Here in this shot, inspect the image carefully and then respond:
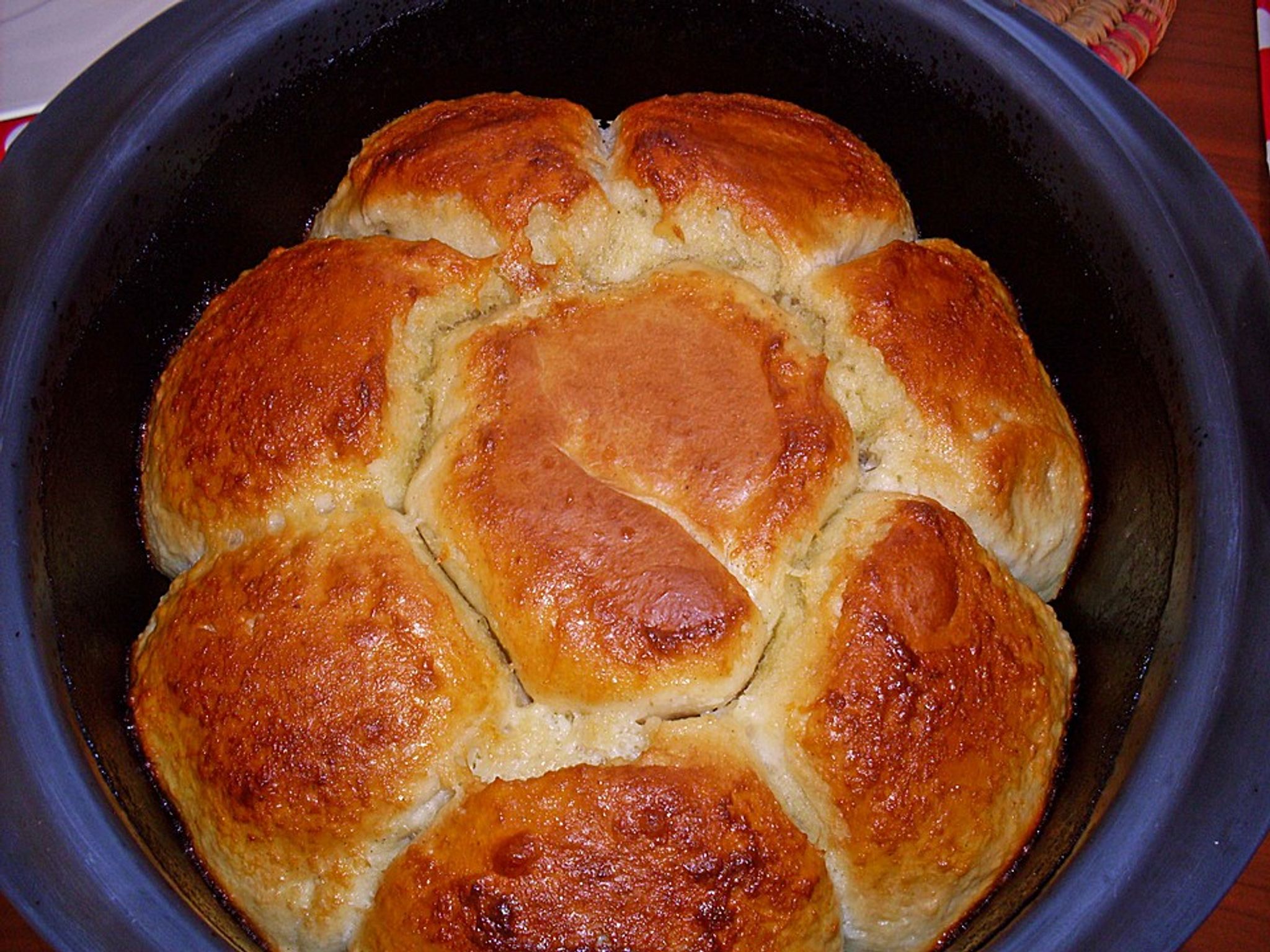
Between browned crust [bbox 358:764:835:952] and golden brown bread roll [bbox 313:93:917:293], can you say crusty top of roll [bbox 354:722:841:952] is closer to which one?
browned crust [bbox 358:764:835:952]

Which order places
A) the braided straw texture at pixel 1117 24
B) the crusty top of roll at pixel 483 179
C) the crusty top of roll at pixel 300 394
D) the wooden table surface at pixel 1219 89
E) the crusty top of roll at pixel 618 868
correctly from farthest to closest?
the wooden table surface at pixel 1219 89 < the braided straw texture at pixel 1117 24 < the crusty top of roll at pixel 483 179 < the crusty top of roll at pixel 300 394 < the crusty top of roll at pixel 618 868

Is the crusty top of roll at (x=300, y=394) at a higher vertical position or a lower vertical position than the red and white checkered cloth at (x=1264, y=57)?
higher

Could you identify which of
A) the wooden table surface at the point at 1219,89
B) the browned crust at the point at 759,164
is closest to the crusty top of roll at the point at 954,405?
the browned crust at the point at 759,164

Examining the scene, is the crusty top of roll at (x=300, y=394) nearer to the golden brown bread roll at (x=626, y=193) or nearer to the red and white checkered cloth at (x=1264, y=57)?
the golden brown bread roll at (x=626, y=193)

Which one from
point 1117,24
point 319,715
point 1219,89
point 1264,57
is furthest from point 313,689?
point 1264,57

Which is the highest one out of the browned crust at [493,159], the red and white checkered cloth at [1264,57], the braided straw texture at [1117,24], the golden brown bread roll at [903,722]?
the browned crust at [493,159]

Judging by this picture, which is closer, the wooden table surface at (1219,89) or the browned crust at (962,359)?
the browned crust at (962,359)

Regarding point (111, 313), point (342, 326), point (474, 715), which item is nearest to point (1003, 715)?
point (474, 715)

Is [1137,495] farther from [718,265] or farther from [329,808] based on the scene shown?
[329,808]
